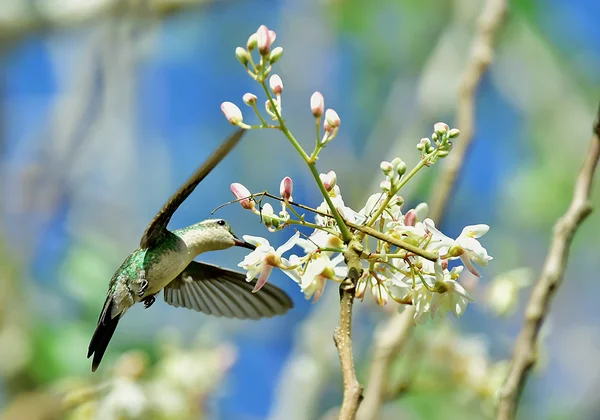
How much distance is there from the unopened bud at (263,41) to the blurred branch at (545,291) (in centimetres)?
85

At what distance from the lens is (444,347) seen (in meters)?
3.41

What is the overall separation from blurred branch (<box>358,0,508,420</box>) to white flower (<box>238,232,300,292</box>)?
2.28 feet

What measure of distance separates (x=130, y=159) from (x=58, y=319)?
79.7 inches

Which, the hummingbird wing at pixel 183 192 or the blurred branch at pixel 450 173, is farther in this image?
the blurred branch at pixel 450 173

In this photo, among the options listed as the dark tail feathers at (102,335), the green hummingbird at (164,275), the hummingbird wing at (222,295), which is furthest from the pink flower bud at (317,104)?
the dark tail feathers at (102,335)

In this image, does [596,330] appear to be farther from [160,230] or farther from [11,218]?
[160,230]

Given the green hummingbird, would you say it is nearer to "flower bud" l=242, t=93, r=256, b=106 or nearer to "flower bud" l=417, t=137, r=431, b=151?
"flower bud" l=242, t=93, r=256, b=106

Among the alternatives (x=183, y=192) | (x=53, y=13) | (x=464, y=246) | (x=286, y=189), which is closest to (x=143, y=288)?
(x=183, y=192)

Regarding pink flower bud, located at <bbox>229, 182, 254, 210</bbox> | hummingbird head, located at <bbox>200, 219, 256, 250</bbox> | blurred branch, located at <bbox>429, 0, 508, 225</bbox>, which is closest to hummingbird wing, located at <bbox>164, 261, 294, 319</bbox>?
hummingbird head, located at <bbox>200, 219, 256, 250</bbox>

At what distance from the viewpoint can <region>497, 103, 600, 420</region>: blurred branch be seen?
1.63m

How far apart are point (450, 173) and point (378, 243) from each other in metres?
1.05

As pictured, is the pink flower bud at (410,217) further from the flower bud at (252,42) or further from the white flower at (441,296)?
the flower bud at (252,42)

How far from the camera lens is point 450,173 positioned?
2.37 metres

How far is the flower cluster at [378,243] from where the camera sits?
4.49ft
